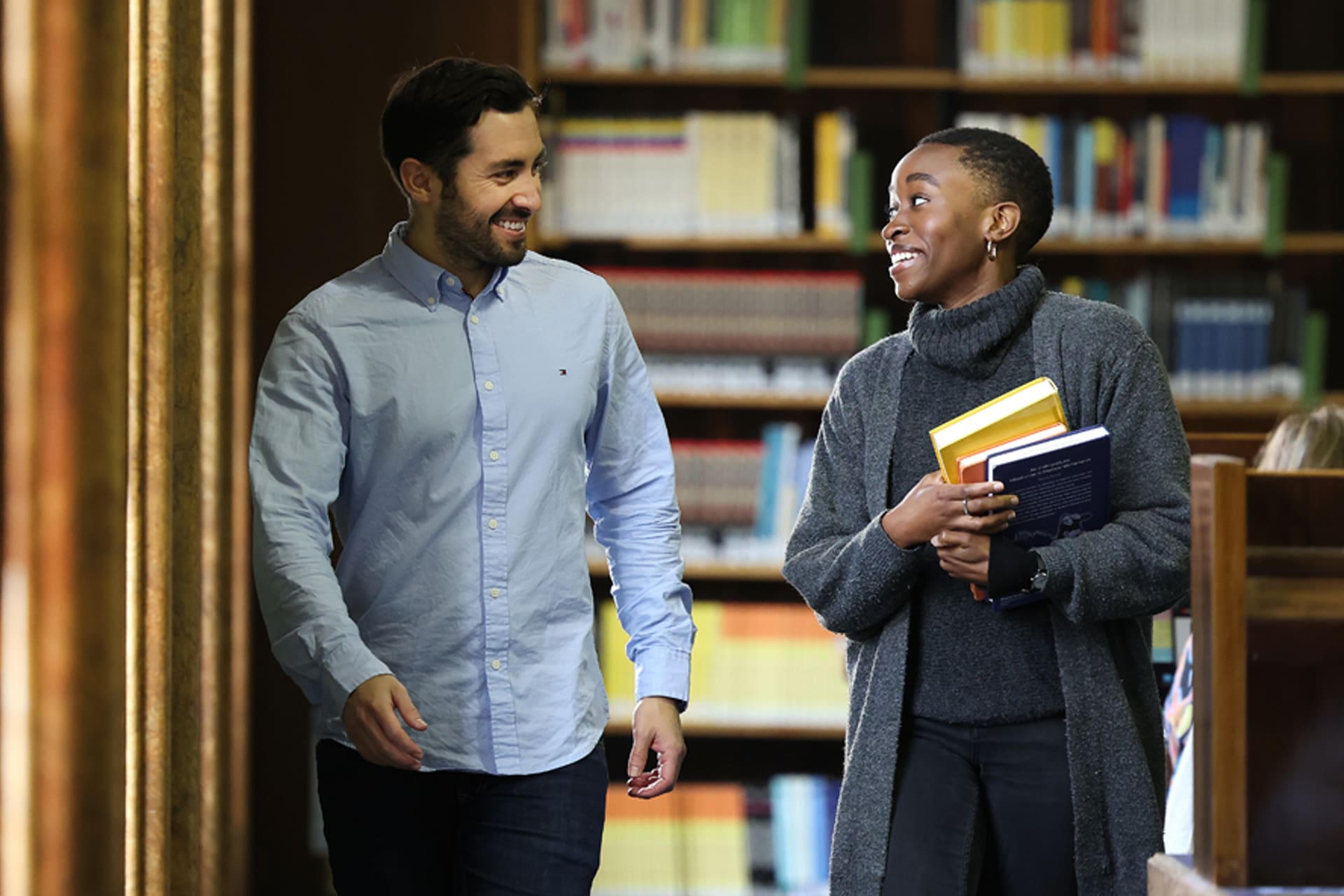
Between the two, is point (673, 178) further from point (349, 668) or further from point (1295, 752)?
point (1295, 752)

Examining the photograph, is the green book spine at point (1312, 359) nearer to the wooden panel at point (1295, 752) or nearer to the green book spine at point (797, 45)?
the green book spine at point (797, 45)

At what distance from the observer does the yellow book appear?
1.58 meters

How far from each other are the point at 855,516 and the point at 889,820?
357mm

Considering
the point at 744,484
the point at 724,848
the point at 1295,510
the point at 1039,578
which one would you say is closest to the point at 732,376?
the point at 744,484

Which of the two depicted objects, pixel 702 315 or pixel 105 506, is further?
pixel 702 315

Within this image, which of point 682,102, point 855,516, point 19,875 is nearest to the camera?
point 19,875

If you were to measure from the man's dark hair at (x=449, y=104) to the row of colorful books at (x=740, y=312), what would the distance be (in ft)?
5.63

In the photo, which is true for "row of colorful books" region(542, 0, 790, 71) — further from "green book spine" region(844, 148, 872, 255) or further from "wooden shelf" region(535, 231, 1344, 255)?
"wooden shelf" region(535, 231, 1344, 255)

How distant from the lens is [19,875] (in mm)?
1378

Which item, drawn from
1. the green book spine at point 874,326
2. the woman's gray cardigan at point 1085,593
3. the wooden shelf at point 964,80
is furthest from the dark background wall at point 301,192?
the woman's gray cardigan at point 1085,593

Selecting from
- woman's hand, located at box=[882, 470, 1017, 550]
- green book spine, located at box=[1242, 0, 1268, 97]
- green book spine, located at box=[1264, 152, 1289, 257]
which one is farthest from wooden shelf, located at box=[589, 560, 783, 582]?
woman's hand, located at box=[882, 470, 1017, 550]

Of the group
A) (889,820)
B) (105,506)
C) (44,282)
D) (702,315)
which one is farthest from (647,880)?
(44,282)

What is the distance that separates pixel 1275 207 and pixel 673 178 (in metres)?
1.36

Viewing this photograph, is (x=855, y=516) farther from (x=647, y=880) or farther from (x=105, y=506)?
(x=647, y=880)
